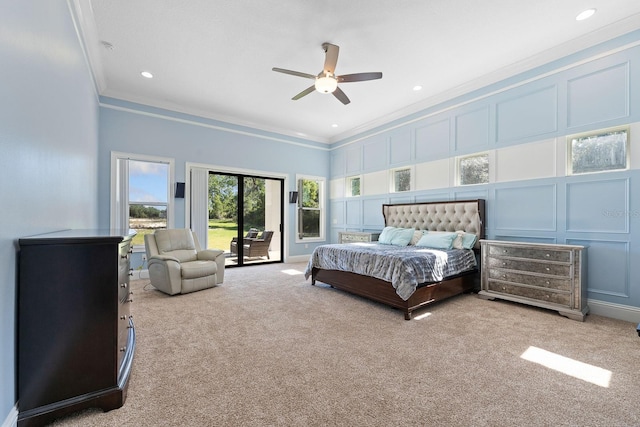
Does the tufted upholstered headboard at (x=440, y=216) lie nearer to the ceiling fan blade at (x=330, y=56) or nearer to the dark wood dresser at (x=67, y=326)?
the ceiling fan blade at (x=330, y=56)

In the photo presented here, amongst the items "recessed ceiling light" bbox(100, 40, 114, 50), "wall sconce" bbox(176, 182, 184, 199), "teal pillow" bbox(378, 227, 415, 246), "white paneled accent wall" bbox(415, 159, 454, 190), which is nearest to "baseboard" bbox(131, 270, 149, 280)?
"wall sconce" bbox(176, 182, 184, 199)

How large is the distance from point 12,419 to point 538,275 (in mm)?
4668

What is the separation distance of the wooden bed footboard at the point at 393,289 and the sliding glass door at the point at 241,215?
281cm

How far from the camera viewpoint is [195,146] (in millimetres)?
5762

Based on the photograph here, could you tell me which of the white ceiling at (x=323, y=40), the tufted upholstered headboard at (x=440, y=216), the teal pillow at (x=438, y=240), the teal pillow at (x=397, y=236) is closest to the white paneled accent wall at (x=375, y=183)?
the tufted upholstered headboard at (x=440, y=216)


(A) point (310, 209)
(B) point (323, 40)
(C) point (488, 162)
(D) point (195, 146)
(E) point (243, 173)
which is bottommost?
(A) point (310, 209)

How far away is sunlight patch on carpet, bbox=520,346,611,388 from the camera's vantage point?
6.44 feet

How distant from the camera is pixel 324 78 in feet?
11.5

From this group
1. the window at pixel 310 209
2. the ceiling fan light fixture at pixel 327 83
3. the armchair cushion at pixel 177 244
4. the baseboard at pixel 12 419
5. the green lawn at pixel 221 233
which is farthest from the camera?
the window at pixel 310 209

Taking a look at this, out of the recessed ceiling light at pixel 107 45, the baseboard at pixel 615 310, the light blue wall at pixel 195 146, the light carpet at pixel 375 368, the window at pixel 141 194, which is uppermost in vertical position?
the recessed ceiling light at pixel 107 45

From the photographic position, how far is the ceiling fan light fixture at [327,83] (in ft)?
11.5

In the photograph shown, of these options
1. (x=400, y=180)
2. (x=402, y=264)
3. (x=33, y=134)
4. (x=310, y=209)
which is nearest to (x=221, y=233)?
(x=310, y=209)

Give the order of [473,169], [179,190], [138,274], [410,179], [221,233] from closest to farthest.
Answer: [473,169], [138,274], [179,190], [410,179], [221,233]

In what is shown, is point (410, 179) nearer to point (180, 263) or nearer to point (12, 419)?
point (180, 263)
